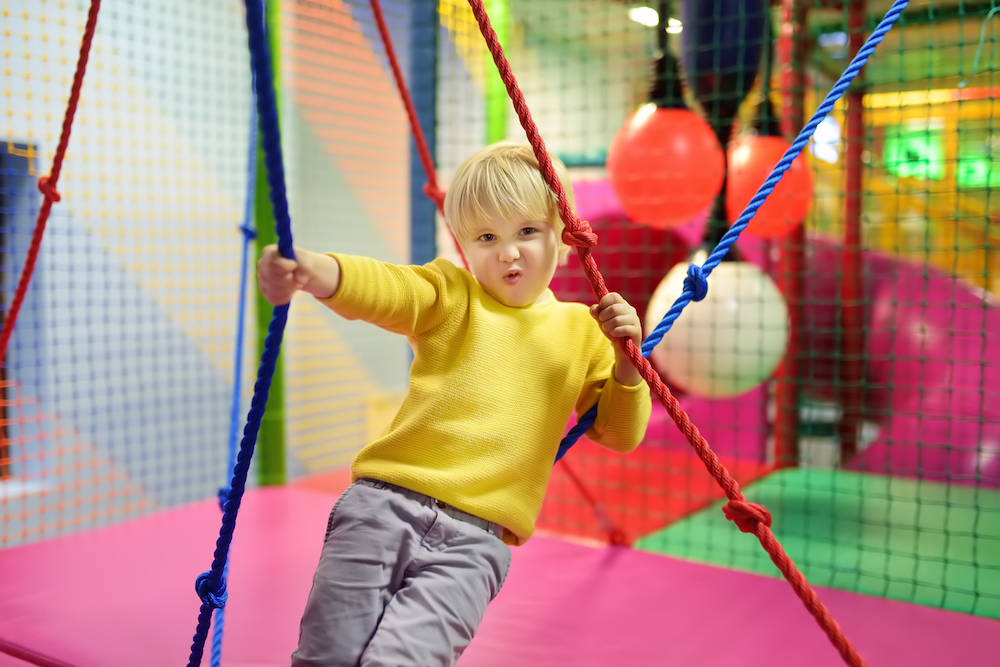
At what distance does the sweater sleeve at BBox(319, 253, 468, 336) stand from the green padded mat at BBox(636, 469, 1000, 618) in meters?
0.97

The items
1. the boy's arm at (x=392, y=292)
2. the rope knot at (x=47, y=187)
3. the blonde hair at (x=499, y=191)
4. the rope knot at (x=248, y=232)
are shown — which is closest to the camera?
the boy's arm at (x=392, y=292)

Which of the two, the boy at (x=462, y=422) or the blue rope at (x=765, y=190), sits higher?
the blue rope at (x=765, y=190)

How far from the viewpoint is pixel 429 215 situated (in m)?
2.04

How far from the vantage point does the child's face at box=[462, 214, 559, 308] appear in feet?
2.77

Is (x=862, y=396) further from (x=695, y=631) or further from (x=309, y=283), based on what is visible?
(x=309, y=283)

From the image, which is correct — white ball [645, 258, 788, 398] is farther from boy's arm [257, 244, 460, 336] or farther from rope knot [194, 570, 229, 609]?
rope knot [194, 570, 229, 609]

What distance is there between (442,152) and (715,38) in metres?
1.65

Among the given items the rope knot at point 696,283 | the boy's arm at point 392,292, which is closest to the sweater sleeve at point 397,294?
the boy's arm at point 392,292

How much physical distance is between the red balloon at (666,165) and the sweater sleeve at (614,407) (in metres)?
0.84

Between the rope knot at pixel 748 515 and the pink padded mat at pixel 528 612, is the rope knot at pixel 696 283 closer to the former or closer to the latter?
the rope knot at pixel 748 515

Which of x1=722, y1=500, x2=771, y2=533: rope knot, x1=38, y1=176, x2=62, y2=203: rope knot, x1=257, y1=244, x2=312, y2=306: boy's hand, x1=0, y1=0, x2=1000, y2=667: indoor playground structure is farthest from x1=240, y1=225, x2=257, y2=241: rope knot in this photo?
x1=722, y1=500, x2=771, y2=533: rope knot

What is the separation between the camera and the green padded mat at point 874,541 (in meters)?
1.44

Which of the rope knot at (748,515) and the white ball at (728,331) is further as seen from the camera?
the white ball at (728,331)

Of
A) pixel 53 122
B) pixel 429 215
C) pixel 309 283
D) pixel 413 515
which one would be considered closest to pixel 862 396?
pixel 429 215
